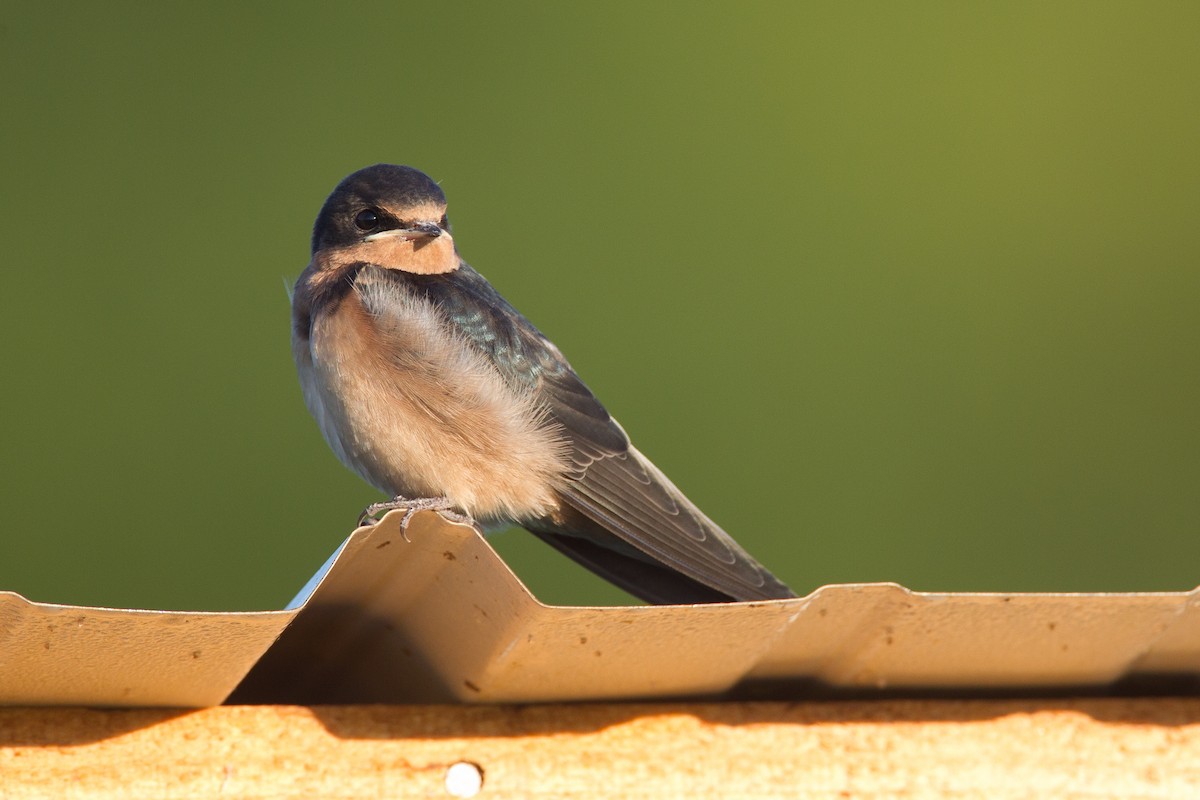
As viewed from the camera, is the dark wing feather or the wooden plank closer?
the wooden plank

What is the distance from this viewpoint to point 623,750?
4.67ft

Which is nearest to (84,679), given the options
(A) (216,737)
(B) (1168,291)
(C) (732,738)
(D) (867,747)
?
(A) (216,737)

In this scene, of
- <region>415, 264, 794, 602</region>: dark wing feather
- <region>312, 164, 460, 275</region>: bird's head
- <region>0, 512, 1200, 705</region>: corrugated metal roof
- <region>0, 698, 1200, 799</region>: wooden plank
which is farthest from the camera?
<region>312, 164, 460, 275</region>: bird's head

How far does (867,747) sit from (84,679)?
707mm

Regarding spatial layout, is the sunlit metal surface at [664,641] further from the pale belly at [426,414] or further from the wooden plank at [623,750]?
the pale belly at [426,414]

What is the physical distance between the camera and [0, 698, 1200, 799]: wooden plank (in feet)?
4.36

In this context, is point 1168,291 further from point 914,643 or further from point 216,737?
point 216,737

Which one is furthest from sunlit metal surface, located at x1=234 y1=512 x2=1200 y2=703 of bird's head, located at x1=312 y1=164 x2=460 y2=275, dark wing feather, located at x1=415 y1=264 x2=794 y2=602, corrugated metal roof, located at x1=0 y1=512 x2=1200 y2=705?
bird's head, located at x1=312 y1=164 x2=460 y2=275

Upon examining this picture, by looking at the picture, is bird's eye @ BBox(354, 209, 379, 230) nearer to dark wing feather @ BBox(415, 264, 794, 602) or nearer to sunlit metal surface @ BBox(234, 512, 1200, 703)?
dark wing feather @ BBox(415, 264, 794, 602)

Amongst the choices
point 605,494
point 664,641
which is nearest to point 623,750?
point 664,641

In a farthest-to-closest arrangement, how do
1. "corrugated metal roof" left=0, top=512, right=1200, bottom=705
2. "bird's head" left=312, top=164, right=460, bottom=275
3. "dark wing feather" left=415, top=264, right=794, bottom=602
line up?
"bird's head" left=312, top=164, right=460, bottom=275, "dark wing feather" left=415, top=264, right=794, bottom=602, "corrugated metal roof" left=0, top=512, right=1200, bottom=705

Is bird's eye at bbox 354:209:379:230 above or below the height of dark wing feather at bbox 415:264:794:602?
above

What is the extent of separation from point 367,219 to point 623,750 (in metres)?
1.26

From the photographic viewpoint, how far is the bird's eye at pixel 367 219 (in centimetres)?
245
